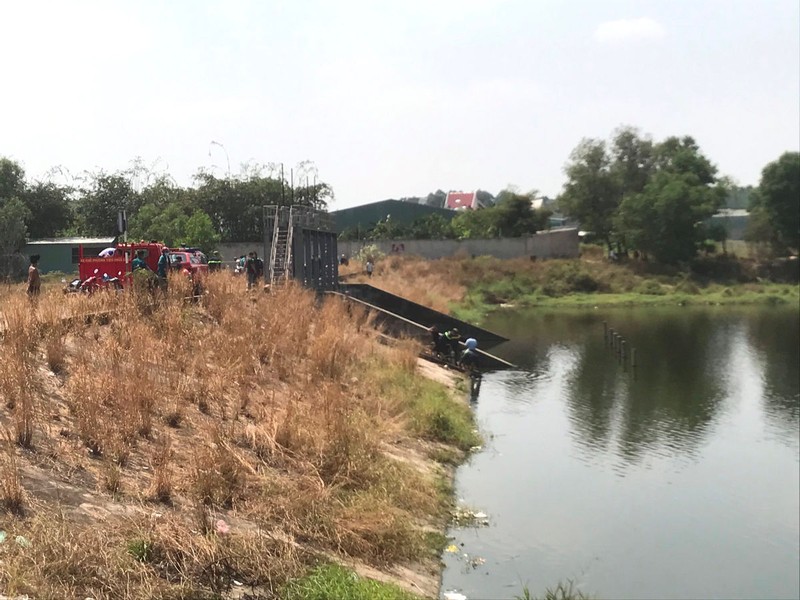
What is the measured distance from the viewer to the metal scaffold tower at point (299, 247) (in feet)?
92.1

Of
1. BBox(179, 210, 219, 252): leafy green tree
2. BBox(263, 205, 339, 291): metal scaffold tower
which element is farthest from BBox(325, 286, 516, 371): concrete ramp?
BBox(179, 210, 219, 252): leafy green tree

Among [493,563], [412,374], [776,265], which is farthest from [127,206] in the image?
[776,265]

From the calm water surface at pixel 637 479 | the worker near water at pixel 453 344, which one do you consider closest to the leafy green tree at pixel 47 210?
the worker near water at pixel 453 344

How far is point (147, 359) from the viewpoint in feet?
39.2

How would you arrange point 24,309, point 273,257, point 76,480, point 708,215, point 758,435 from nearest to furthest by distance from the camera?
point 76,480, point 24,309, point 758,435, point 273,257, point 708,215

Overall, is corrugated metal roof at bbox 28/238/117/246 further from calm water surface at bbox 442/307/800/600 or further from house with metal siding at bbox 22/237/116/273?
calm water surface at bbox 442/307/800/600

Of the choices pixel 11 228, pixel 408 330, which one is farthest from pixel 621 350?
pixel 11 228

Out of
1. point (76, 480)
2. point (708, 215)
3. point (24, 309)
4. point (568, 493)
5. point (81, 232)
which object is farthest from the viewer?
point (708, 215)

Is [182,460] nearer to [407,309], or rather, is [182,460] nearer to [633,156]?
[407,309]

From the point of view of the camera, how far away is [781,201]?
68375 millimetres

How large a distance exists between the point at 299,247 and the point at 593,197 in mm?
52120

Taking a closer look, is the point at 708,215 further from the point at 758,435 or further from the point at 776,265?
the point at 758,435

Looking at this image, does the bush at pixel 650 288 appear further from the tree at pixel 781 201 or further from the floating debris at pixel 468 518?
the floating debris at pixel 468 518

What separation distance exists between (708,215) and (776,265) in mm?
8162
